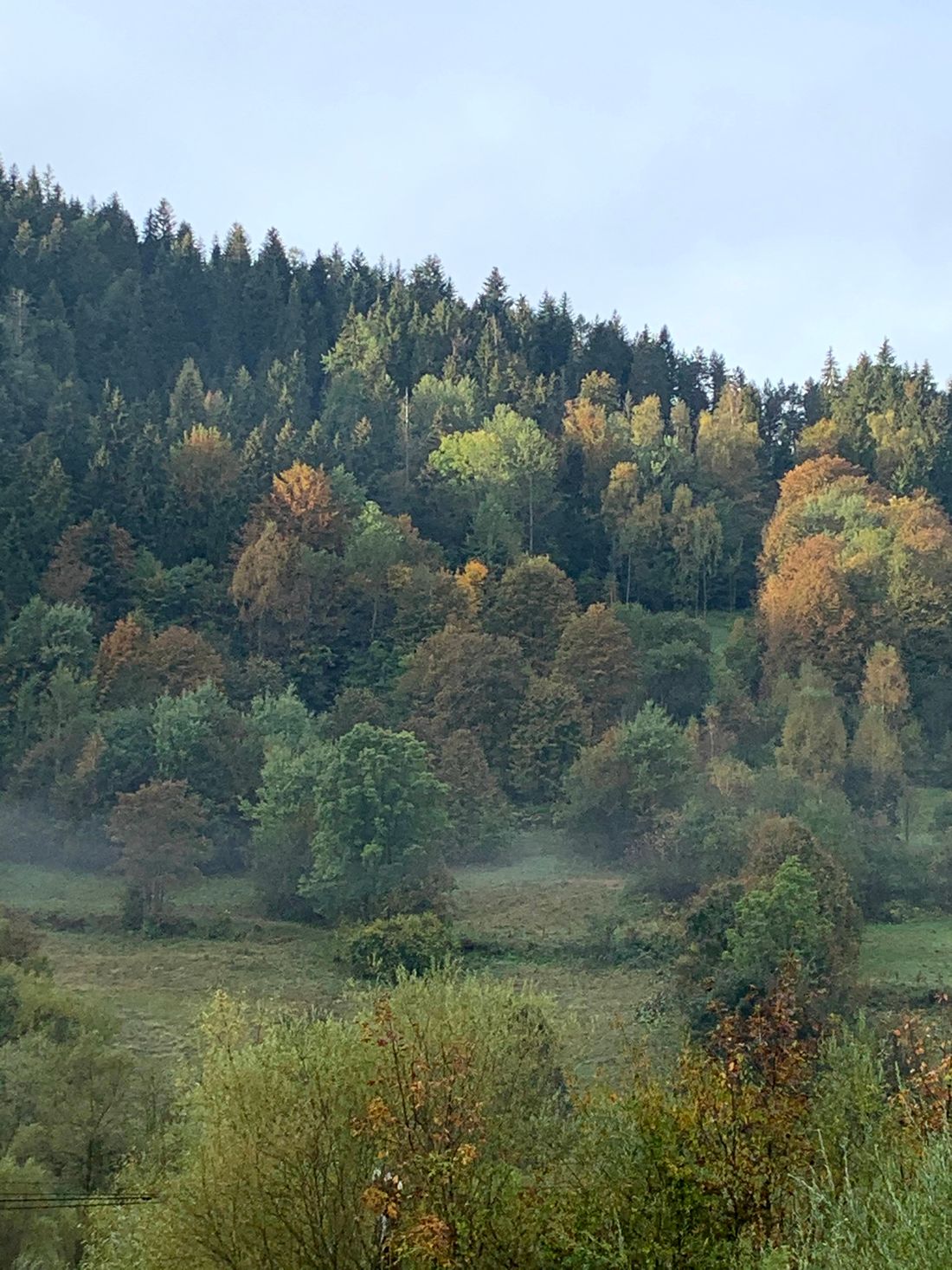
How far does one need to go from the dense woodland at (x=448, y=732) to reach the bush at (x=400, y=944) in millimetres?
190

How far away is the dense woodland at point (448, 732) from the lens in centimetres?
1403

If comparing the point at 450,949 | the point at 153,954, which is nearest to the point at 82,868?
the point at 153,954

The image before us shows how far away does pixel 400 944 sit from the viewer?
155 ft

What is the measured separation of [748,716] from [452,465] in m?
31.7

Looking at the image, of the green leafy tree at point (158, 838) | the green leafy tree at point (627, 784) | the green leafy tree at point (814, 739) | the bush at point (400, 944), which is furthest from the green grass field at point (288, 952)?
the green leafy tree at point (814, 739)

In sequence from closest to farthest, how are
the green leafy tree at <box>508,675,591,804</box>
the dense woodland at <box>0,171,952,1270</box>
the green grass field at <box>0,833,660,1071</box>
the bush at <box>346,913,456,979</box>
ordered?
the dense woodland at <box>0,171,952,1270</box> < the green grass field at <box>0,833,660,1071</box> < the bush at <box>346,913,456,979</box> < the green leafy tree at <box>508,675,591,804</box>

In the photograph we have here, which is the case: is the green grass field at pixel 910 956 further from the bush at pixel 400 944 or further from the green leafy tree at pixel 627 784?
the bush at pixel 400 944

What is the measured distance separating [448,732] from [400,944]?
24524mm

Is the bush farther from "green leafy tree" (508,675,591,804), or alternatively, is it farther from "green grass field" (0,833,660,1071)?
"green leafy tree" (508,675,591,804)

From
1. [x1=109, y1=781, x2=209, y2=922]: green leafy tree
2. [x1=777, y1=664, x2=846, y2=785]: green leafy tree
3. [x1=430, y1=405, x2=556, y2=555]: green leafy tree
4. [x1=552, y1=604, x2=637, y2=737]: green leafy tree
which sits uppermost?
[x1=430, y1=405, x2=556, y2=555]: green leafy tree

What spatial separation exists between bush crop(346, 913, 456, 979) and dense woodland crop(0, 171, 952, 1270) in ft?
0.62

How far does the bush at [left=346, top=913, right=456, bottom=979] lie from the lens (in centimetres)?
A: 4669

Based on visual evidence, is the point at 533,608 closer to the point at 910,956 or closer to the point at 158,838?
the point at 158,838

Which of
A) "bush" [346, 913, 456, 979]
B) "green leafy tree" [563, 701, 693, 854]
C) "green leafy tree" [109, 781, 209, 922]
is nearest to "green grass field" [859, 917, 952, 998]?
"green leafy tree" [563, 701, 693, 854]
